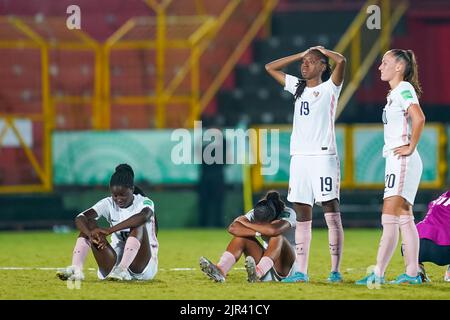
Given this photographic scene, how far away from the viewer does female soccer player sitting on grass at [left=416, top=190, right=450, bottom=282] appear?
1009cm

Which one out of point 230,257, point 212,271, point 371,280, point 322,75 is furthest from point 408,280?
point 322,75

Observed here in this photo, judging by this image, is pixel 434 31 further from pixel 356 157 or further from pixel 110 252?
pixel 110 252

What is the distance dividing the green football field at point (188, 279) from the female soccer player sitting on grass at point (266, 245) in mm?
188

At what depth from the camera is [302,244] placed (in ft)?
32.9

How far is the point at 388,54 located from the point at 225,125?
1008 cm

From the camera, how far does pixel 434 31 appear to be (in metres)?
24.1

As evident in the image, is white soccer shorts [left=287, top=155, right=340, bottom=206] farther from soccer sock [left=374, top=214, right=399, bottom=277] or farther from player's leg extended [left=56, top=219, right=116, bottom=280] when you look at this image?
player's leg extended [left=56, top=219, right=116, bottom=280]

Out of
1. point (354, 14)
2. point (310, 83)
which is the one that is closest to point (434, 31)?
point (354, 14)

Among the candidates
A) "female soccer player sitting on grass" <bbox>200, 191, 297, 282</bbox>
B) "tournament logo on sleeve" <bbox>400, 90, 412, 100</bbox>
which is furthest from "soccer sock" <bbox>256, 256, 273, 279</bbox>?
"tournament logo on sleeve" <bbox>400, 90, 412, 100</bbox>

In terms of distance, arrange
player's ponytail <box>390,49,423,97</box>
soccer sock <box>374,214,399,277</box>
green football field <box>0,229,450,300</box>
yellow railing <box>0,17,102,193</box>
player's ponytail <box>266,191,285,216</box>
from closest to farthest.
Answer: green football field <box>0,229,450,300</box> → soccer sock <box>374,214,399,277</box> → player's ponytail <box>390,49,423,97</box> → player's ponytail <box>266,191,285,216</box> → yellow railing <box>0,17,102,193</box>

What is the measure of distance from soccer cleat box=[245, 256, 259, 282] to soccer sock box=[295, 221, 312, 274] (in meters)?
0.42

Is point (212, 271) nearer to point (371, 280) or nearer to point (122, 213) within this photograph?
point (122, 213)

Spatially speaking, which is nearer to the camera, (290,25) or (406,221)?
(406,221)

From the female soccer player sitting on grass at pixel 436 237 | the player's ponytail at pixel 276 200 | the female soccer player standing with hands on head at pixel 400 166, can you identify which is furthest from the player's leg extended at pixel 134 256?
the female soccer player sitting on grass at pixel 436 237
